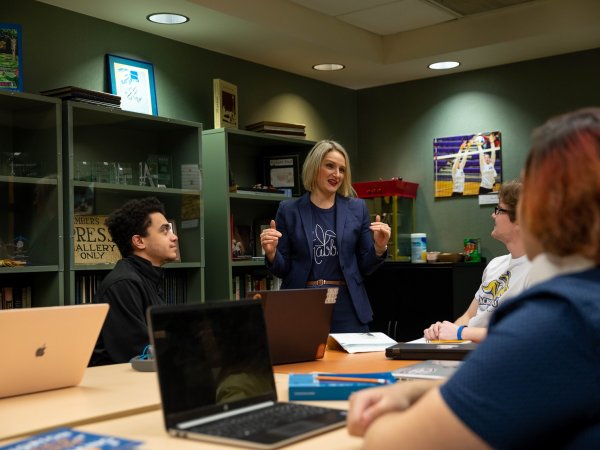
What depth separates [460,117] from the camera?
5.72 metres

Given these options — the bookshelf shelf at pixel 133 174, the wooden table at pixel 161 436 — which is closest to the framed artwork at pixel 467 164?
the bookshelf shelf at pixel 133 174

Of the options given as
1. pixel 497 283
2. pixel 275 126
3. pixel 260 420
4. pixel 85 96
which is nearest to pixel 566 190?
pixel 260 420

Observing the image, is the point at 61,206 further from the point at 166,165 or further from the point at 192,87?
the point at 192,87

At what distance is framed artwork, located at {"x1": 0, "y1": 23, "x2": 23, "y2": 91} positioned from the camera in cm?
364

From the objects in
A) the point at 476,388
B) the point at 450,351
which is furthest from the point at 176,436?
the point at 450,351

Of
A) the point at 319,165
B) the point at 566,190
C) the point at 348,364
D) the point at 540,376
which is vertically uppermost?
the point at 319,165

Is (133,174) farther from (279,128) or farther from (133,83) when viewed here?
(279,128)

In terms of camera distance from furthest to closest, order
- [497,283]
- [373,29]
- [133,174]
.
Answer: [373,29]
[133,174]
[497,283]

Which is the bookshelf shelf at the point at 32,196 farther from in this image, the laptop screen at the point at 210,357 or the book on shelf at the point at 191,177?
the laptop screen at the point at 210,357

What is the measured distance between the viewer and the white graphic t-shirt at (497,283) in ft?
9.46

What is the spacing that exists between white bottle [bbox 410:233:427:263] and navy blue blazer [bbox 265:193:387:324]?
1743 millimetres

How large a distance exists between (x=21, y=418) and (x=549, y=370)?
119 centimetres

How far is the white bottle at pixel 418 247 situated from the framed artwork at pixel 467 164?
0.41 meters

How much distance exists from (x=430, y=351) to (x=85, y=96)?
2.31 m
